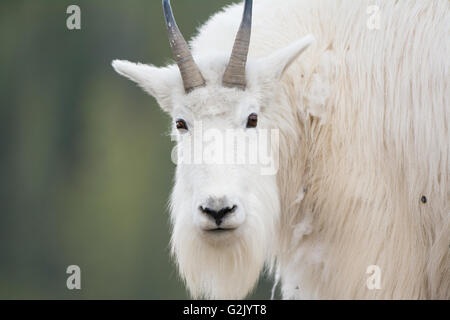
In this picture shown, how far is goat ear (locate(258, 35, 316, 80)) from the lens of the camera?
17.3ft

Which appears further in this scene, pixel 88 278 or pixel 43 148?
pixel 43 148

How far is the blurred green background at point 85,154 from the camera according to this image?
17.0 meters

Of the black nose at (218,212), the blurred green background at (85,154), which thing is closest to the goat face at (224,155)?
the black nose at (218,212)

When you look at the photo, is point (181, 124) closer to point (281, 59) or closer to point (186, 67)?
point (186, 67)

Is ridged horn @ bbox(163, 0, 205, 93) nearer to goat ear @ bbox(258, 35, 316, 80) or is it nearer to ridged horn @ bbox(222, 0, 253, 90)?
ridged horn @ bbox(222, 0, 253, 90)

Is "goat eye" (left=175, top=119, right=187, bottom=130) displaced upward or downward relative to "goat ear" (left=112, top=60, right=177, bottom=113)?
downward

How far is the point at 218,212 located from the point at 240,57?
105 centimetres

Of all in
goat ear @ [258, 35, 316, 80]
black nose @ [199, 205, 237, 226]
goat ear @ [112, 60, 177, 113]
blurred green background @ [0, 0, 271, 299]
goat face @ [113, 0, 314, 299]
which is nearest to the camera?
black nose @ [199, 205, 237, 226]

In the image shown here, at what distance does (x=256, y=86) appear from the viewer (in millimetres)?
5410

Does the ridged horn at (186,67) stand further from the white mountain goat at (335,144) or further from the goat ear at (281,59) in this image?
the goat ear at (281,59)

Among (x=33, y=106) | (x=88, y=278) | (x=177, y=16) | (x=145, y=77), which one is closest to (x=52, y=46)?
(x=33, y=106)

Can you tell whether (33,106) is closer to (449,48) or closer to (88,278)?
(88,278)

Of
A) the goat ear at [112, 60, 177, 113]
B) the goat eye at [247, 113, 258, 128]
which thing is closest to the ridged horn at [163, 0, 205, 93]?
the goat ear at [112, 60, 177, 113]

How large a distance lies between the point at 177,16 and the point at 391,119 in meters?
14.3
